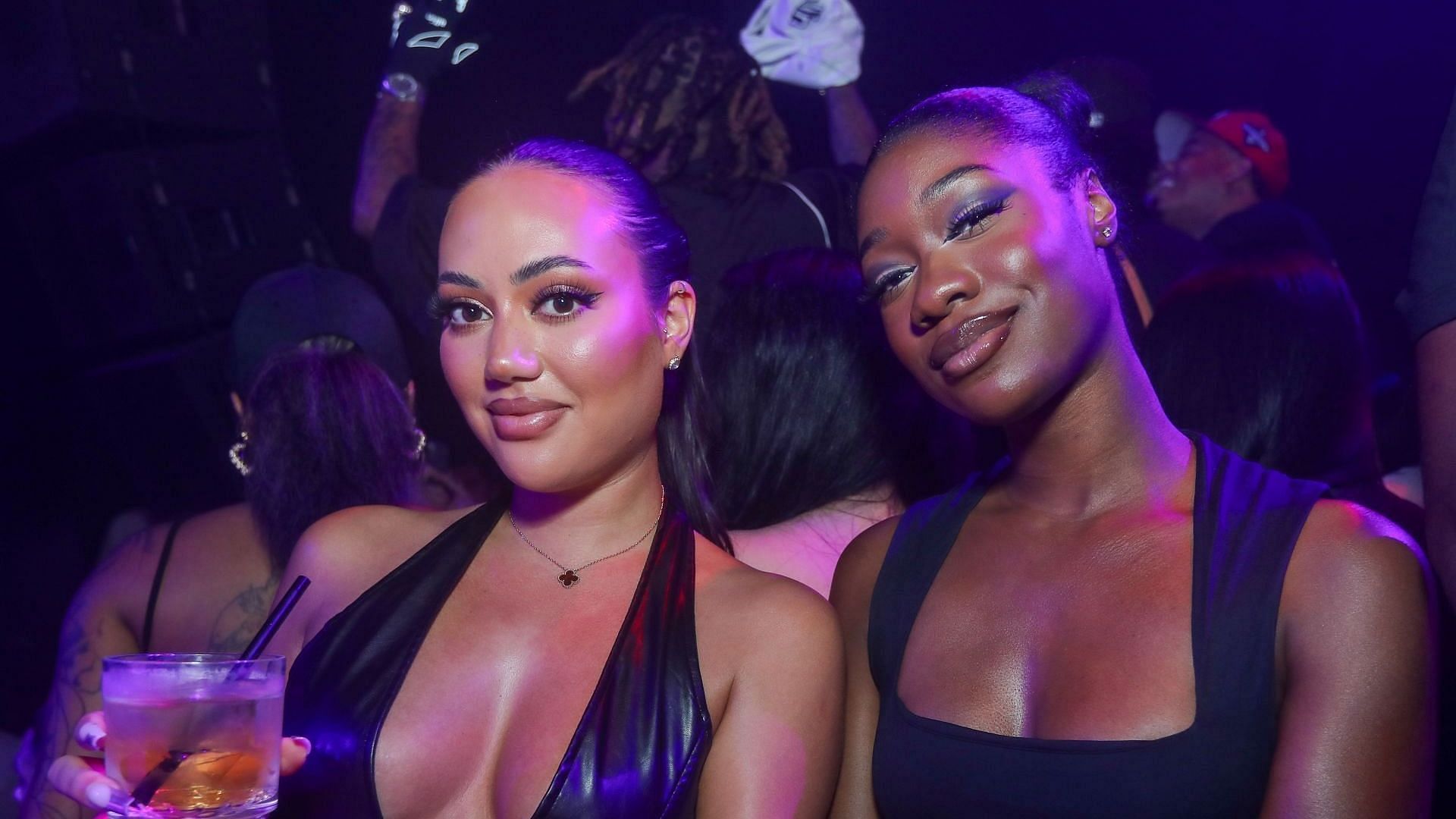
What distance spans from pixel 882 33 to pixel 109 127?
256cm

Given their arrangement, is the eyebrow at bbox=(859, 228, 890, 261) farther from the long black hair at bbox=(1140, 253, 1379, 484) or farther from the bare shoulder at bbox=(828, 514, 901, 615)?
the long black hair at bbox=(1140, 253, 1379, 484)

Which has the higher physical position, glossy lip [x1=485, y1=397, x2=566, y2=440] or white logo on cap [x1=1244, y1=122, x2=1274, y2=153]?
glossy lip [x1=485, y1=397, x2=566, y2=440]

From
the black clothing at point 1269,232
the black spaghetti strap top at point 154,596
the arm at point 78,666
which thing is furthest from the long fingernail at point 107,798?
the black clothing at point 1269,232

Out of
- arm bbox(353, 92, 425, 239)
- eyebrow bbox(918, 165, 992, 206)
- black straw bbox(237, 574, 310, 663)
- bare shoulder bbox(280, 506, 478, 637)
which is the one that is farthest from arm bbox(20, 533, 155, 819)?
eyebrow bbox(918, 165, 992, 206)

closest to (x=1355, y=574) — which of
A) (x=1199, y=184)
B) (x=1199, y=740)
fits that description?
(x=1199, y=740)

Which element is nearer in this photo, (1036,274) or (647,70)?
(1036,274)

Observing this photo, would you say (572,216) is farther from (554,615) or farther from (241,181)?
(241,181)

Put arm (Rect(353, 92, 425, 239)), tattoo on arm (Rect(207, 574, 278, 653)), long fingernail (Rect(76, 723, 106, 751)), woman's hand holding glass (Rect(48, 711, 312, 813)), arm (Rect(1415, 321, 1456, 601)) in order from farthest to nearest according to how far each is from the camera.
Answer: arm (Rect(353, 92, 425, 239)), tattoo on arm (Rect(207, 574, 278, 653)), long fingernail (Rect(76, 723, 106, 751)), woman's hand holding glass (Rect(48, 711, 312, 813)), arm (Rect(1415, 321, 1456, 601))

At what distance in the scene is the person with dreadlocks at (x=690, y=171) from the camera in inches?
130

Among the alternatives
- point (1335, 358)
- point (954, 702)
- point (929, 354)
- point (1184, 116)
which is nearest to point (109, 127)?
point (929, 354)

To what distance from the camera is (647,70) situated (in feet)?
11.2

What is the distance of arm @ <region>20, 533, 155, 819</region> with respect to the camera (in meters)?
2.38

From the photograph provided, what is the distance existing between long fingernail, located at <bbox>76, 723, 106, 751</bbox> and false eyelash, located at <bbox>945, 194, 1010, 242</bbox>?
1.37 meters

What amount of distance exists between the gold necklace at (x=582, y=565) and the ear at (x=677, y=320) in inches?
9.8
